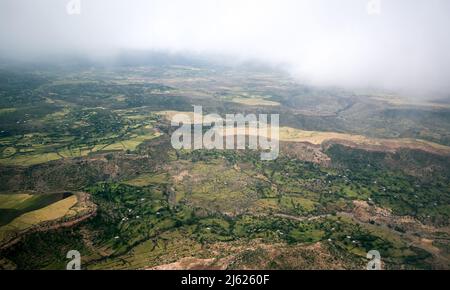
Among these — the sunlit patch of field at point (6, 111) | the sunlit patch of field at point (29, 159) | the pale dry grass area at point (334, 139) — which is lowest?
the sunlit patch of field at point (29, 159)

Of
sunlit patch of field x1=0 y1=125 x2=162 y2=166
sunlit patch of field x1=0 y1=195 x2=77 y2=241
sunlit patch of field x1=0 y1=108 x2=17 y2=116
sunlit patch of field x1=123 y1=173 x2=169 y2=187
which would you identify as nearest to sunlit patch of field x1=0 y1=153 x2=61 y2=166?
sunlit patch of field x1=0 y1=125 x2=162 y2=166

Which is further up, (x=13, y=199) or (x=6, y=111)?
(x=6, y=111)

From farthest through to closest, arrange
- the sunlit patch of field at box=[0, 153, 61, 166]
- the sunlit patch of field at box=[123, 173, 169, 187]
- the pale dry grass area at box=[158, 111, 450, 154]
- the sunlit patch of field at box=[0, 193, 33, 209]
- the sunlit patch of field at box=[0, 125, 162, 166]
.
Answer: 1. the pale dry grass area at box=[158, 111, 450, 154]
2. the sunlit patch of field at box=[0, 125, 162, 166]
3. the sunlit patch of field at box=[0, 153, 61, 166]
4. the sunlit patch of field at box=[123, 173, 169, 187]
5. the sunlit patch of field at box=[0, 193, 33, 209]

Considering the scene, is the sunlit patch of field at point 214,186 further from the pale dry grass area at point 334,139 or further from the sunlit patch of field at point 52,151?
the pale dry grass area at point 334,139

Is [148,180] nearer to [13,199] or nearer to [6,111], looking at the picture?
[13,199]

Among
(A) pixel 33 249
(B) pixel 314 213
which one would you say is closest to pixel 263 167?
(B) pixel 314 213

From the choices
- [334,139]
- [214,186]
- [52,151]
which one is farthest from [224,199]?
[334,139]

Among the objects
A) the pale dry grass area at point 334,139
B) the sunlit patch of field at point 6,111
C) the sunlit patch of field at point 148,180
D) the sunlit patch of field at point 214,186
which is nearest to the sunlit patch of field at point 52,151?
the sunlit patch of field at point 148,180

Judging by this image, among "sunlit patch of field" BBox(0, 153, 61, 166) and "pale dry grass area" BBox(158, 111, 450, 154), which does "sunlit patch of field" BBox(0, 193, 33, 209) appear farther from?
"pale dry grass area" BBox(158, 111, 450, 154)
